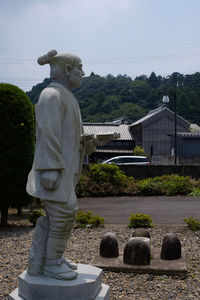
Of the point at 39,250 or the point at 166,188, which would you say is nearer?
the point at 39,250

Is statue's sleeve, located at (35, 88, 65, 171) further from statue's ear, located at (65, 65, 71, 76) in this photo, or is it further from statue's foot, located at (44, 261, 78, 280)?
statue's foot, located at (44, 261, 78, 280)

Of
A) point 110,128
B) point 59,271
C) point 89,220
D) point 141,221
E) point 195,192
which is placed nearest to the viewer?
point 59,271

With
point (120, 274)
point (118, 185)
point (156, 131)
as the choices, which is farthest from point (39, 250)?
point (156, 131)

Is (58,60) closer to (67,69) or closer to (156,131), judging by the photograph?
(67,69)

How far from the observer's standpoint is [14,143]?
956 centimetres

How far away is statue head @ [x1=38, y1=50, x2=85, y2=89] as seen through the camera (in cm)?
398

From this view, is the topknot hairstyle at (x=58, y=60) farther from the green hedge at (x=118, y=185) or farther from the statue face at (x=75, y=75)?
the green hedge at (x=118, y=185)

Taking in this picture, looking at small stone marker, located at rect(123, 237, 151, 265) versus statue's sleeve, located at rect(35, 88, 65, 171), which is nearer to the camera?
statue's sleeve, located at rect(35, 88, 65, 171)


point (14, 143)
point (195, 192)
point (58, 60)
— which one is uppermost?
point (58, 60)

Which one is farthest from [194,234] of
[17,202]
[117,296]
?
[17,202]

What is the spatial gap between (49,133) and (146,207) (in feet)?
31.7

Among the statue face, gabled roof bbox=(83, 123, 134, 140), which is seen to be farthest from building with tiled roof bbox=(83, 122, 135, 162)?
the statue face

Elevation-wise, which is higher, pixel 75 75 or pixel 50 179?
pixel 75 75

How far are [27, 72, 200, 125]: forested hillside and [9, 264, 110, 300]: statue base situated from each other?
50.0 meters
